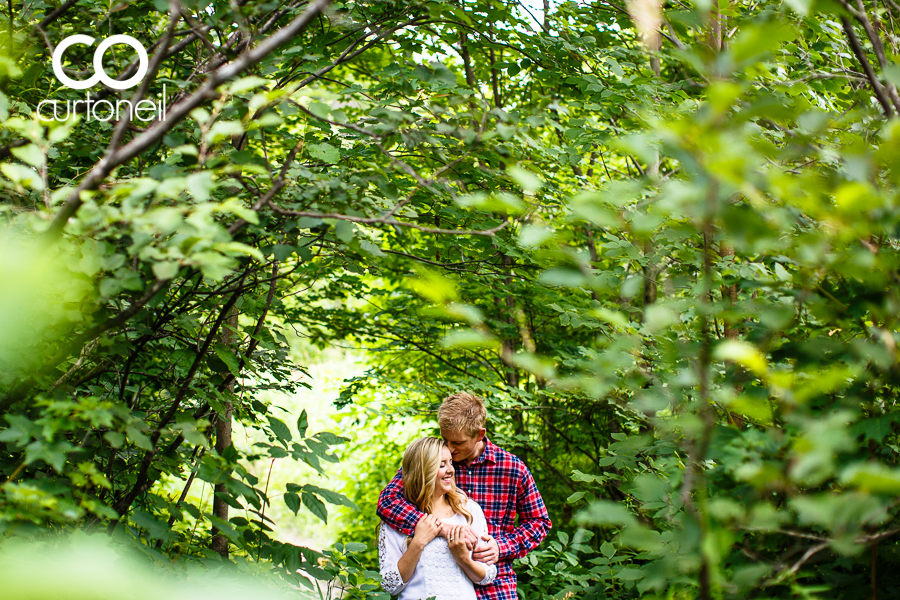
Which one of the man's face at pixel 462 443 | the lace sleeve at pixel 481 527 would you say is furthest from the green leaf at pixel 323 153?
the lace sleeve at pixel 481 527

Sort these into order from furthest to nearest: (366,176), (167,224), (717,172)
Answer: (366,176) → (167,224) → (717,172)

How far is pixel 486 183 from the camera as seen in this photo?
3188 mm

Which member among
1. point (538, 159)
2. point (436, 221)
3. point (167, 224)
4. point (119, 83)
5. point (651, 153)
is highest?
point (538, 159)

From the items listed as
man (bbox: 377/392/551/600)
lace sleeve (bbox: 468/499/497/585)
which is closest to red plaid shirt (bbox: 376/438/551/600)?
man (bbox: 377/392/551/600)

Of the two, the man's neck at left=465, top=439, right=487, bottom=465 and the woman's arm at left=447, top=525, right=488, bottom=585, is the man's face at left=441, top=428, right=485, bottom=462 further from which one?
the woman's arm at left=447, top=525, right=488, bottom=585

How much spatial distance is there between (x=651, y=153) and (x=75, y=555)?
4.22 ft

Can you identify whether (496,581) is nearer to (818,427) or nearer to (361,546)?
(361,546)

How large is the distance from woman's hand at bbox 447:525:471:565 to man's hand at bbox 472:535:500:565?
90 millimetres

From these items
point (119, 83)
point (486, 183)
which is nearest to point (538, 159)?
point (486, 183)

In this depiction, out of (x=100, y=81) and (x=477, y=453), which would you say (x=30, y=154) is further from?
Result: (x=477, y=453)

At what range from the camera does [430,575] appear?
9.09ft

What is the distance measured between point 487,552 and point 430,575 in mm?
298

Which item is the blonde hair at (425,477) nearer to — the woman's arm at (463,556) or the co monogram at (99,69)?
the woman's arm at (463,556)

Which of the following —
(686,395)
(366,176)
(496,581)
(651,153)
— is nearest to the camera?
(651,153)
